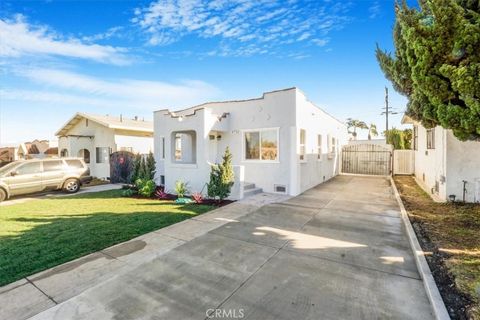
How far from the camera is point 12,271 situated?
3.76 m

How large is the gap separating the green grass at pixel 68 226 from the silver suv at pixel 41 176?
1623mm

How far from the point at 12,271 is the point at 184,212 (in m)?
4.27

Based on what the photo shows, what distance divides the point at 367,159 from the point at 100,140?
20751mm

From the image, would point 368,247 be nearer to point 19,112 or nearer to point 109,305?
point 109,305

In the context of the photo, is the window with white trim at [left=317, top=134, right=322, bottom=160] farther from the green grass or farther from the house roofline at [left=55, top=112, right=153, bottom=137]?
the house roofline at [left=55, top=112, right=153, bottom=137]

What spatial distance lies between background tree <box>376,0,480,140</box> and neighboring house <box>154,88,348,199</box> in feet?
17.4

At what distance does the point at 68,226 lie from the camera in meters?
6.15

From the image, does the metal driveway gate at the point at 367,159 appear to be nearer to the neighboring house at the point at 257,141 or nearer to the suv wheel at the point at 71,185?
the neighboring house at the point at 257,141

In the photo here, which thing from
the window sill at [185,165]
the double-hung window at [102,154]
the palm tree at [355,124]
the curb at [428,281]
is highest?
the palm tree at [355,124]

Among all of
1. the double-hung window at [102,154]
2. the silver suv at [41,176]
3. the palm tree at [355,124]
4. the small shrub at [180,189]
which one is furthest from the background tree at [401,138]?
the palm tree at [355,124]

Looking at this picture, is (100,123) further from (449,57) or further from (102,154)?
(449,57)

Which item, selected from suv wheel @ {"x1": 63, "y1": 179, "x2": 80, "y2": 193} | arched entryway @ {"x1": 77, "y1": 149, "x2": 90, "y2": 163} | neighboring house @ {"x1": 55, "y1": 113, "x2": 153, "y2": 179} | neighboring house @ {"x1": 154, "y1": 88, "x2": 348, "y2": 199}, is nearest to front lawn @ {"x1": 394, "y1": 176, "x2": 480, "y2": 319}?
neighboring house @ {"x1": 154, "y1": 88, "x2": 348, "y2": 199}

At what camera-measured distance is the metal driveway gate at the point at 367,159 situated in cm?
1738

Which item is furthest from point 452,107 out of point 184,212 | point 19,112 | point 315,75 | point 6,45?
point 19,112
